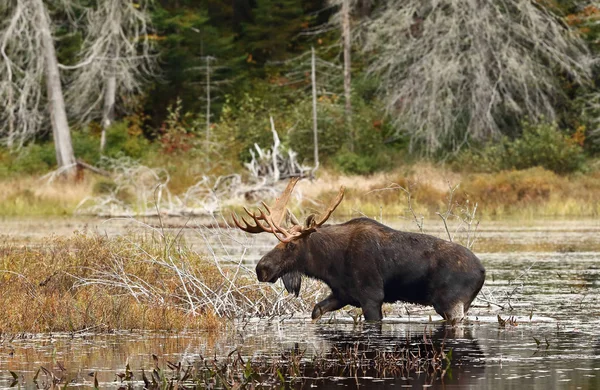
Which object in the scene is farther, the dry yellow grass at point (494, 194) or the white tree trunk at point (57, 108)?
the white tree trunk at point (57, 108)

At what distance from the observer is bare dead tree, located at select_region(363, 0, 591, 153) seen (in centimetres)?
4231

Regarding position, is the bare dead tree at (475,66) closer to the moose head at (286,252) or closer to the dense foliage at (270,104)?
the dense foliage at (270,104)

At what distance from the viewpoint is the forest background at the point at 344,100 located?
41.3 meters

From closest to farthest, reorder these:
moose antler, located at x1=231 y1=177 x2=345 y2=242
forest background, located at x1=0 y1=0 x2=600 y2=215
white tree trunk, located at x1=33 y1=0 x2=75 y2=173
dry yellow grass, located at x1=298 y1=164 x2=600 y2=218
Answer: moose antler, located at x1=231 y1=177 x2=345 y2=242 < dry yellow grass, located at x1=298 y1=164 x2=600 y2=218 < forest background, located at x1=0 y1=0 x2=600 y2=215 < white tree trunk, located at x1=33 y1=0 x2=75 y2=173

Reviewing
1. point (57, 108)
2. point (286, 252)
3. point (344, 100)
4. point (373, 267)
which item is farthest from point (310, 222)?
point (344, 100)

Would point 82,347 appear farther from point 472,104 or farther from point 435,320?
point 472,104

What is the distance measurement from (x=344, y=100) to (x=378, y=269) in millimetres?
38173

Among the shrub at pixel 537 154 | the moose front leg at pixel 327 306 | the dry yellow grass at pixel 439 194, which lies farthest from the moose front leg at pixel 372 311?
the shrub at pixel 537 154

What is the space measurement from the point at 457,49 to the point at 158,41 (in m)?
16.5

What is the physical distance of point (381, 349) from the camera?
38.0ft

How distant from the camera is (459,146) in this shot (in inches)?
1688

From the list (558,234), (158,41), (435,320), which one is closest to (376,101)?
(158,41)

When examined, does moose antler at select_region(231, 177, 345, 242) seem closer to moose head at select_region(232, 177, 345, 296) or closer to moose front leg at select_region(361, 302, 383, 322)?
moose head at select_region(232, 177, 345, 296)

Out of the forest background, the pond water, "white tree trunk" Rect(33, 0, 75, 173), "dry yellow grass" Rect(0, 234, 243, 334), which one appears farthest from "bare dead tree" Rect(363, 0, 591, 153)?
"dry yellow grass" Rect(0, 234, 243, 334)
